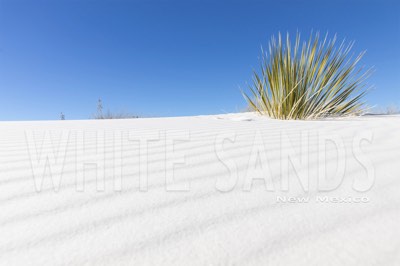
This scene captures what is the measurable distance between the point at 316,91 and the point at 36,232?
3.56 metres

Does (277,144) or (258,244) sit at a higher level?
(277,144)

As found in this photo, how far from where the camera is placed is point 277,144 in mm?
1254

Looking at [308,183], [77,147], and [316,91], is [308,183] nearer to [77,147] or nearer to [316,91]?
[77,147]

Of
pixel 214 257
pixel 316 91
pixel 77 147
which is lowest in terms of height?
pixel 214 257

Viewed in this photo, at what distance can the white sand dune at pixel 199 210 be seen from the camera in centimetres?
44

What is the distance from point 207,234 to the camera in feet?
1.62

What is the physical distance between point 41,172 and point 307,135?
149cm

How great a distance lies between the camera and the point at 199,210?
0.59 metres

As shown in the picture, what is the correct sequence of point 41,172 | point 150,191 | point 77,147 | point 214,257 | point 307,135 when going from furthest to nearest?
point 307,135, point 77,147, point 41,172, point 150,191, point 214,257

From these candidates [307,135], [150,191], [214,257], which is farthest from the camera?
[307,135]

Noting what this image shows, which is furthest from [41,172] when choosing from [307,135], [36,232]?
[307,135]

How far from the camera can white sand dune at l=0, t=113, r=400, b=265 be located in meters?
0.44

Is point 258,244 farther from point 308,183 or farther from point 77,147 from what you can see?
point 77,147

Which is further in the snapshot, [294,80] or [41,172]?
[294,80]
